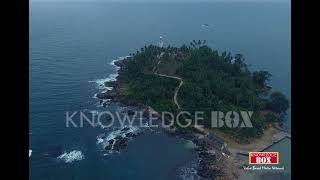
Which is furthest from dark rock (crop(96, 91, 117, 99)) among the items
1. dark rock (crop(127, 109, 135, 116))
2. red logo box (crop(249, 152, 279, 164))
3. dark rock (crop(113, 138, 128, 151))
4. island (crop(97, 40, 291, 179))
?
red logo box (crop(249, 152, 279, 164))

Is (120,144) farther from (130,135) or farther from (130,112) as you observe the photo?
(130,112)

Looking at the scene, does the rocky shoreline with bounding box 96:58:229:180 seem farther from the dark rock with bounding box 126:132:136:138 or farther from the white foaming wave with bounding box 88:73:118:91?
the white foaming wave with bounding box 88:73:118:91
